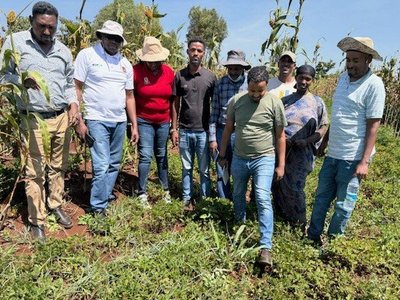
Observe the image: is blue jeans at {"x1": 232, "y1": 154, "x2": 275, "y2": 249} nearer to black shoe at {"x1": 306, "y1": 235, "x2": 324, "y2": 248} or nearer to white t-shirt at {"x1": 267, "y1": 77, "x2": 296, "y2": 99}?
black shoe at {"x1": 306, "y1": 235, "x2": 324, "y2": 248}

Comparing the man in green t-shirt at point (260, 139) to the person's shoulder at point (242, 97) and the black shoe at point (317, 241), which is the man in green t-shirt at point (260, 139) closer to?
the person's shoulder at point (242, 97)

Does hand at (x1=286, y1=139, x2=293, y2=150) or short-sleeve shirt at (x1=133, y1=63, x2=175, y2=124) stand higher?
short-sleeve shirt at (x1=133, y1=63, x2=175, y2=124)

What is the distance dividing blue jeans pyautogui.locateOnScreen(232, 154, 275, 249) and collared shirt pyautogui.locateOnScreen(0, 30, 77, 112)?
1760mm

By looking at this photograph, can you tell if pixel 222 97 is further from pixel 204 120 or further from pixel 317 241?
pixel 317 241

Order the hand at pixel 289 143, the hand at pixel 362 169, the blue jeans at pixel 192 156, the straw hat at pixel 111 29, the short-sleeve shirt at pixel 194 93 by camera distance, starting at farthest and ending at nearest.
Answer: the blue jeans at pixel 192 156
the short-sleeve shirt at pixel 194 93
the hand at pixel 289 143
the straw hat at pixel 111 29
the hand at pixel 362 169

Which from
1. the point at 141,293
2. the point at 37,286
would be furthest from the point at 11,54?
the point at 141,293

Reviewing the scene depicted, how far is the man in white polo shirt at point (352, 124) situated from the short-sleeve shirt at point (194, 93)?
1.48 metres

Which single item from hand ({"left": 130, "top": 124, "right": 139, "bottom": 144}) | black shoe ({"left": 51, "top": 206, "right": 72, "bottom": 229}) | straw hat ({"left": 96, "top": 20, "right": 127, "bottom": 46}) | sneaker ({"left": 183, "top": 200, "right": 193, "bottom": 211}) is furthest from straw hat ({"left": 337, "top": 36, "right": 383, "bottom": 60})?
black shoe ({"left": 51, "top": 206, "right": 72, "bottom": 229})

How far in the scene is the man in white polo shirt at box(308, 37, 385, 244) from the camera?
3.12 metres

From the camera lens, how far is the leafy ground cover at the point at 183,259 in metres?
2.85

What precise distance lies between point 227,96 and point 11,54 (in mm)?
2167

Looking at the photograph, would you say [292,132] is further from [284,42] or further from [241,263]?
[284,42]

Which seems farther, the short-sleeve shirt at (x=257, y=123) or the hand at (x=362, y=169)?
the short-sleeve shirt at (x=257, y=123)

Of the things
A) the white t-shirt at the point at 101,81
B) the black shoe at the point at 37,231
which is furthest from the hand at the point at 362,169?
the black shoe at the point at 37,231
